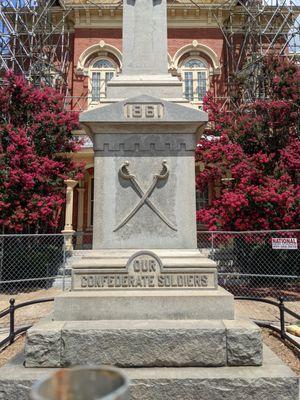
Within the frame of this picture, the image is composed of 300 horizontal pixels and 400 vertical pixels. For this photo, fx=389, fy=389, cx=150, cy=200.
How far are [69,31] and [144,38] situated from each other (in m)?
19.7

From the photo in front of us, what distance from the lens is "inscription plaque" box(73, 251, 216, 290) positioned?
427 centimetres

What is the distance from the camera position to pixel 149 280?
169 inches

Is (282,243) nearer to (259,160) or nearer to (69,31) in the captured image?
(259,160)

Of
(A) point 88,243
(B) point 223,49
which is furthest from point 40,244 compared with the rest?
(B) point 223,49

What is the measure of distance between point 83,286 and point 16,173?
31.6 ft

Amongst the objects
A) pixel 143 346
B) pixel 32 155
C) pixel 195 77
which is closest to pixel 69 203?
pixel 32 155

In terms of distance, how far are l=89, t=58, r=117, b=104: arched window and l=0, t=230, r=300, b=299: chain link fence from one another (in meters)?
10.7

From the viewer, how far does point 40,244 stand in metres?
14.2

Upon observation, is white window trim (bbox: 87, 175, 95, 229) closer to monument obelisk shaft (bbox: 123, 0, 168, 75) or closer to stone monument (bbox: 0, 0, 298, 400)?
monument obelisk shaft (bbox: 123, 0, 168, 75)

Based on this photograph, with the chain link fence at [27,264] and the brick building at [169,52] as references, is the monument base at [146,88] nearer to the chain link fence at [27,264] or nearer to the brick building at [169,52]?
the chain link fence at [27,264]

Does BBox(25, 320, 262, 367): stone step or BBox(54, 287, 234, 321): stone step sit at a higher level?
BBox(54, 287, 234, 321): stone step

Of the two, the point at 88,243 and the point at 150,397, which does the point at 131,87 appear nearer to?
the point at 150,397

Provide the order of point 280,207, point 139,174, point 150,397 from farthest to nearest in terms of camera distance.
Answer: point 280,207, point 139,174, point 150,397

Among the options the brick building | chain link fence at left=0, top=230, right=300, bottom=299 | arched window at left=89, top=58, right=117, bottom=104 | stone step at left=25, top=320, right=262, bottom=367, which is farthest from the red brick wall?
stone step at left=25, top=320, right=262, bottom=367
